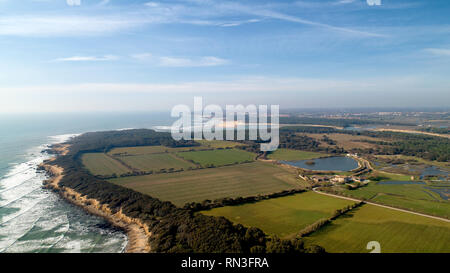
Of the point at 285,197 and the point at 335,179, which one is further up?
the point at 335,179

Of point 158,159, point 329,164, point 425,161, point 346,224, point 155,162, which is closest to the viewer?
point 346,224

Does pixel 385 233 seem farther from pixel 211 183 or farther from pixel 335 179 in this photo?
pixel 211 183

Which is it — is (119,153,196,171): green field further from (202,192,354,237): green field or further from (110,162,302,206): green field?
(202,192,354,237): green field

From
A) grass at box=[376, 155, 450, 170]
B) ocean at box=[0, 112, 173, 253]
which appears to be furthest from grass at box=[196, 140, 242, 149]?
ocean at box=[0, 112, 173, 253]

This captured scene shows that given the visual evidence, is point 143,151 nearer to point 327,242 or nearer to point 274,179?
point 274,179

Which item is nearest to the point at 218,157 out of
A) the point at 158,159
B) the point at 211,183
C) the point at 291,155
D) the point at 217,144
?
the point at 158,159
